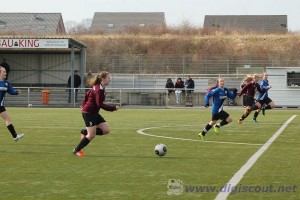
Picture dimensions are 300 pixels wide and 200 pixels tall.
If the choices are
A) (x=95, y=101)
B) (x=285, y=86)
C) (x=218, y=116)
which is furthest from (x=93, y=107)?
(x=285, y=86)

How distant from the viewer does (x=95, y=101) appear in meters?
12.4

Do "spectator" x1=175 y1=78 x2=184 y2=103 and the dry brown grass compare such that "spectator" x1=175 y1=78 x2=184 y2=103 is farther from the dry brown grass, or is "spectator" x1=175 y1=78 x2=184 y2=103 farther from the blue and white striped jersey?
the dry brown grass

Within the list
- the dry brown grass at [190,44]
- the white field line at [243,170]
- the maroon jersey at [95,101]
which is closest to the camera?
the white field line at [243,170]

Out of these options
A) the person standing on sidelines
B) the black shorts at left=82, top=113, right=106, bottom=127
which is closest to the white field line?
the person standing on sidelines

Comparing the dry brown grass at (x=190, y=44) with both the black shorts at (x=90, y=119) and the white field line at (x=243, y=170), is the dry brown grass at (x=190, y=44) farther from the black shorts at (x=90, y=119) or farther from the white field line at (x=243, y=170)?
the black shorts at (x=90, y=119)

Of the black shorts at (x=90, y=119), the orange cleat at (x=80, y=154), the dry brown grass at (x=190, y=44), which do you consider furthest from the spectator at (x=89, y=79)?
the dry brown grass at (x=190, y=44)

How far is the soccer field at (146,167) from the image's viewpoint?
27.0 ft

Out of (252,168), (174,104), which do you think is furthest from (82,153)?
(174,104)

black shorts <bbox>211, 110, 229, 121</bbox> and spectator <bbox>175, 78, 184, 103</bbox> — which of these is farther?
spectator <bbox>175, 78, 184, 103</bbox>

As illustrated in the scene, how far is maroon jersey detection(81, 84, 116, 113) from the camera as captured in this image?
1217cm

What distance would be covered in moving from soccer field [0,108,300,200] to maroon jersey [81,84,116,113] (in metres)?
0.90

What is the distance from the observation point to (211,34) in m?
76.1

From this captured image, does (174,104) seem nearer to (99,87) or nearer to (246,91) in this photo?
(246,91)

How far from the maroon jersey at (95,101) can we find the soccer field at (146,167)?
902mm
